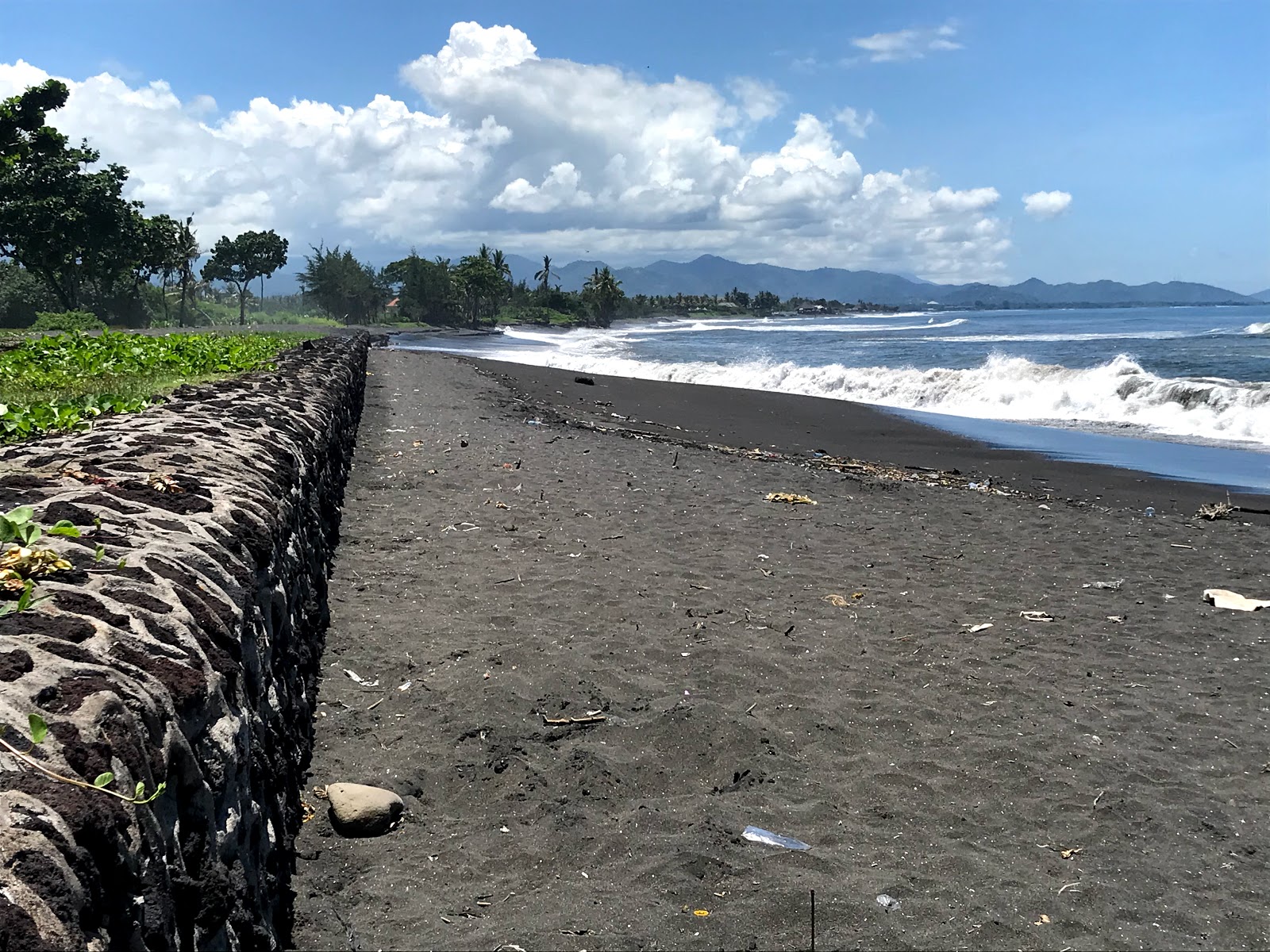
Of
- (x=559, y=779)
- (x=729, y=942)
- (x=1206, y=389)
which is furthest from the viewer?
(x=1206, y=389)

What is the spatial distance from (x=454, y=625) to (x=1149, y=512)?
879cm

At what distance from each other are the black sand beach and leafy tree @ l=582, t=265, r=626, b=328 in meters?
109

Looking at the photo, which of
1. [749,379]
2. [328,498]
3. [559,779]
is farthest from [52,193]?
[559,779]

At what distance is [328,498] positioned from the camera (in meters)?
7.35

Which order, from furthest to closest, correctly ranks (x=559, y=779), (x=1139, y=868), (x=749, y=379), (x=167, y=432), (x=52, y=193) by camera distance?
(x=52, y=193), (x=749, y=379), (x=167, y=432), (x=559, y=779), (x=1139, y=868)

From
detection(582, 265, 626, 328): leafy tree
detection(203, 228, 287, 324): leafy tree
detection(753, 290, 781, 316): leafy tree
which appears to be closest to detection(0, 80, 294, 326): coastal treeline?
detection(203, 228, 287, 324): leafy tree

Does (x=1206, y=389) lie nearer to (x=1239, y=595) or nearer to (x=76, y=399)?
(x=1239, y=595)

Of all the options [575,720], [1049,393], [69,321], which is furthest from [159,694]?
[69,321]

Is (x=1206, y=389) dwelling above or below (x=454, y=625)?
above

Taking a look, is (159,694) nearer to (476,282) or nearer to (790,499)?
(790,499)

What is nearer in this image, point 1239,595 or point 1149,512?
point 1239,595

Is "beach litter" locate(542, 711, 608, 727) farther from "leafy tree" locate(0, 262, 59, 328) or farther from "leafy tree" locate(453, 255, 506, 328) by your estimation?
"leafy tree" locate(453, 255, 506, 328)

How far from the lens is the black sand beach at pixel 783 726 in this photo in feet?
11.3

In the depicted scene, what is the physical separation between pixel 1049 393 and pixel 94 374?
22318mm
